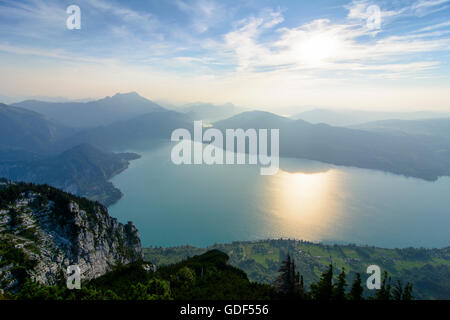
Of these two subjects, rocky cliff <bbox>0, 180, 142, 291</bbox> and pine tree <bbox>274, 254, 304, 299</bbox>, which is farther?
rocky cliff <bbox>0, 180, 142, 291</bbox>

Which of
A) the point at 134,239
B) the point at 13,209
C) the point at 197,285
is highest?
the point at 13,209

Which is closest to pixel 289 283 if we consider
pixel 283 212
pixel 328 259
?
pixel 328 259

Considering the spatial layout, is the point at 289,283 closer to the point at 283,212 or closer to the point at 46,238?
the point at 46,238

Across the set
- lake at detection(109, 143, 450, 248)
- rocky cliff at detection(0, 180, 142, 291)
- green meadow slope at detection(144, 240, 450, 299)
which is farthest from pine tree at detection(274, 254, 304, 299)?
lake at detection(109, 143, 450, 248)

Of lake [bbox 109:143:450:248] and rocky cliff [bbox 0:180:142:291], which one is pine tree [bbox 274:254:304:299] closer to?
rocky cliff [bbox 0:180:142:291]

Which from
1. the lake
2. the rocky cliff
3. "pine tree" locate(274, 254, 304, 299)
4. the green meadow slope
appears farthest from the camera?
the lake

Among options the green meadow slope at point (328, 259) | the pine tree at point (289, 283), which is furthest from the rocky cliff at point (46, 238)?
the green meadow slope at point (328, 259)
